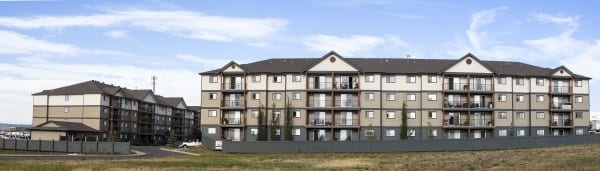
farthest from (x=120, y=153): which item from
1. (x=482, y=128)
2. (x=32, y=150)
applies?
(x=482, y=128)

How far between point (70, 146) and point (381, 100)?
36.9 m

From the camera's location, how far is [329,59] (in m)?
87.7

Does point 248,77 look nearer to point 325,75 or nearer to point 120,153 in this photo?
point 325,75

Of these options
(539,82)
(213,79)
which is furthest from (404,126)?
(213,79)

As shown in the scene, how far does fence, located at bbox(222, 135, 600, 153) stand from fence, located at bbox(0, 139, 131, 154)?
11722mm

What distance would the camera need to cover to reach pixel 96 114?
371ft

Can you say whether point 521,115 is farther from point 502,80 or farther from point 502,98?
point 502,80

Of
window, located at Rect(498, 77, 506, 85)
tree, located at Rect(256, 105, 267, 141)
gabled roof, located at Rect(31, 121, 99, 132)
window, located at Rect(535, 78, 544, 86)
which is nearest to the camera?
tree, located at Rect(256, 105, 267, 141)

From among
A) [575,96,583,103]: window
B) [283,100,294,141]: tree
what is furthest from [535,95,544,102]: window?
[283,100,294,141]: tree

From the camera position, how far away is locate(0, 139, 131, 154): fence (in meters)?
74.0

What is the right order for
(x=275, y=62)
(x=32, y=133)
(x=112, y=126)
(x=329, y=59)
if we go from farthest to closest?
(x=112, y=126), (x=32, y=133), (x=275, y=62), (x=329, y=59)

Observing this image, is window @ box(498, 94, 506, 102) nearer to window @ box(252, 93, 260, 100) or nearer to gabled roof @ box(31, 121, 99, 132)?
window @ box(252, 93, 260, 100)

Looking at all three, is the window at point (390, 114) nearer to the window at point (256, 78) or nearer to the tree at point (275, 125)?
the tree at point (275, 125)

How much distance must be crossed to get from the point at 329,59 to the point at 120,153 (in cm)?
2812
